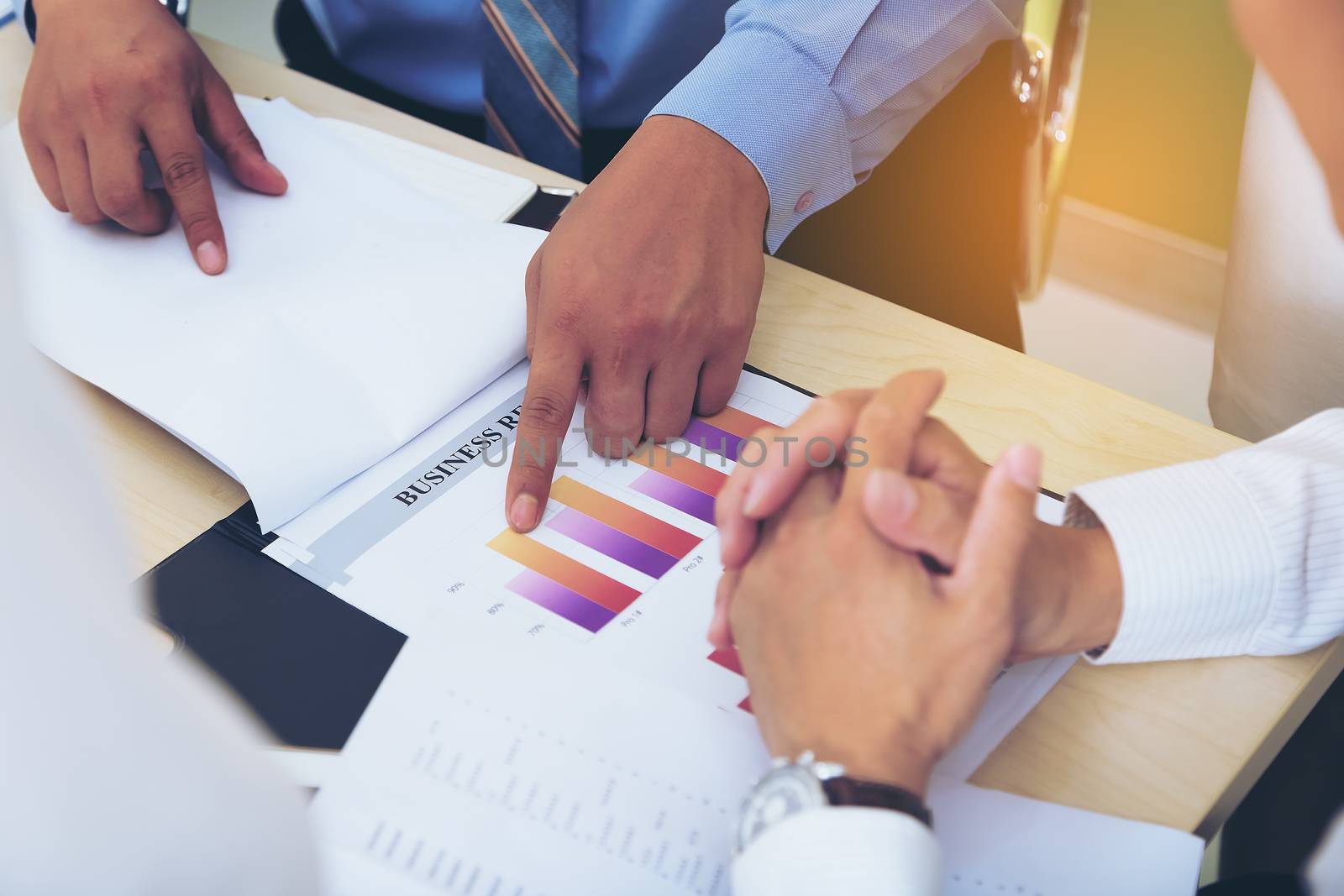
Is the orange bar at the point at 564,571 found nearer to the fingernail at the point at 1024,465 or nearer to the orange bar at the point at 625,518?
the orange bar at the point at 625,518

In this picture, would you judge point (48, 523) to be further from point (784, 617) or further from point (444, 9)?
point (444, 9)

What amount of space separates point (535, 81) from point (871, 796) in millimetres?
786

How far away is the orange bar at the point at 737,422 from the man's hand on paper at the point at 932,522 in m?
0.14

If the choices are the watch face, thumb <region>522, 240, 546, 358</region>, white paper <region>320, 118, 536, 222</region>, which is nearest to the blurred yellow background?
white paper <region>320, 118, 536, 222</region>

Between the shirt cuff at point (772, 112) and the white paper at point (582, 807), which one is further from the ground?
the shirt cuff at point (772, 112)

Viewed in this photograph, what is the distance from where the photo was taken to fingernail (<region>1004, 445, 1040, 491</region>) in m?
0.44

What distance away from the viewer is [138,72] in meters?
0.79

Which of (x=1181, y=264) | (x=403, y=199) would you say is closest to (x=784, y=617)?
(x=403, y=199)

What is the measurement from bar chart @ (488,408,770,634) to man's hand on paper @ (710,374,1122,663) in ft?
0.28

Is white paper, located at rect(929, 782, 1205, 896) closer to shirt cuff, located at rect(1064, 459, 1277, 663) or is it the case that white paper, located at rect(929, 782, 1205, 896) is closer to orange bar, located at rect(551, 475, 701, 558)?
shirt cuff, located at rect(1064, 459, 1277, 663)

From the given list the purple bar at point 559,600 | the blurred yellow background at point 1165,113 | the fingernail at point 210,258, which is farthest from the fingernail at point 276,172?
the blurred yellow background at point 1165,113

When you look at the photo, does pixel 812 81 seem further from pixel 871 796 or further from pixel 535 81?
pixel 871 796

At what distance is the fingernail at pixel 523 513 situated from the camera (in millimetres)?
591

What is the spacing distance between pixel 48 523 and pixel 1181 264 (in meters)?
2.37
